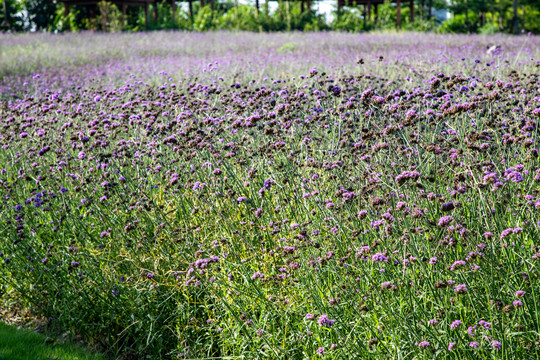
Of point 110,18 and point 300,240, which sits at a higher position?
point 110,18

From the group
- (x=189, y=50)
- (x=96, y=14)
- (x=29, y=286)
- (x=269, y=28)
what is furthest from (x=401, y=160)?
(x=96, y=14)

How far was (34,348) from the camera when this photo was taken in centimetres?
355

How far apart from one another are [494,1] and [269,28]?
13221 mm

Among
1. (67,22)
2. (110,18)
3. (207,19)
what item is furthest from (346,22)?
(67,22)

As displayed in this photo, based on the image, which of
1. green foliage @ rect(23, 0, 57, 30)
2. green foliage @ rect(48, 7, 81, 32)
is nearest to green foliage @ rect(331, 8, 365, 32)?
green foliage @ rect(48, 7, 81, 32)

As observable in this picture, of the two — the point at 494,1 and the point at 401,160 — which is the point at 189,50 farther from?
the point at 494,1

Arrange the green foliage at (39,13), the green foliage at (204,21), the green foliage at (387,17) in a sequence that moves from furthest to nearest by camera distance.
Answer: the green foliage at (387,17)
the green foliage at (39,13)
the green foliage at (204,21)

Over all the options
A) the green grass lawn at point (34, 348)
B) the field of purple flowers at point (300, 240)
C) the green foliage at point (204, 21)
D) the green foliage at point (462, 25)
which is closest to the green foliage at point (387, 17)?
the green foliage at point (462, 25)

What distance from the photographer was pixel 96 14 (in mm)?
29250

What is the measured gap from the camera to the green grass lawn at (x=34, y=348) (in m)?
3.43

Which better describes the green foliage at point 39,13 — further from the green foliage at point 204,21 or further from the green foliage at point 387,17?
the green foliage at point 387,17

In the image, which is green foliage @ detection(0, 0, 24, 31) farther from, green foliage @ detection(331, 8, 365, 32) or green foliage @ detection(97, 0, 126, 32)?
green foliage @ detection(331, 8, 365, 32)

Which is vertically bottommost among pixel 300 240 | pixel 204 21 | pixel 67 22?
pixel 300 240

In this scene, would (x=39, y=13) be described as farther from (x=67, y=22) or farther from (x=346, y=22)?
(x=346, y=22)
